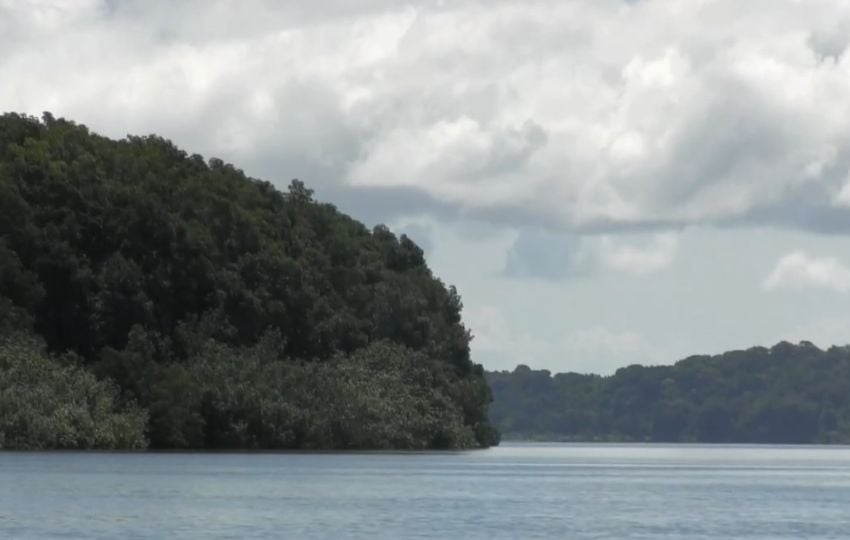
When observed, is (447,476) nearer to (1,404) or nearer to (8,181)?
(1,404)

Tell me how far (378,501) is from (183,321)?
226ft

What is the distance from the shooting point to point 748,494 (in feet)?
311

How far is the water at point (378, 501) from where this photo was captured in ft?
210

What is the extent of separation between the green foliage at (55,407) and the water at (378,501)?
15.7 feet

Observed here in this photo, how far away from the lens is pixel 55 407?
121 metres

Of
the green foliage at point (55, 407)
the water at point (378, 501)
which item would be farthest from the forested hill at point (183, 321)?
the water at point (378, 501)

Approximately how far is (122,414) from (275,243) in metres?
38.0

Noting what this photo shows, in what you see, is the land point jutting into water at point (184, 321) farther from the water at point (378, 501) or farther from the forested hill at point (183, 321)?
the water at point (378, 501)

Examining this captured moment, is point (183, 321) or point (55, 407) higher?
point (183, 321)

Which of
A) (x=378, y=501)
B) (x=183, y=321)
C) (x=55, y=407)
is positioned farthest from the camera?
(x=183, y=321)

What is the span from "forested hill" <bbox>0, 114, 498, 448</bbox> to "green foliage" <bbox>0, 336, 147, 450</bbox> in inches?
5.4

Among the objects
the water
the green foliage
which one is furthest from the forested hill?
the water

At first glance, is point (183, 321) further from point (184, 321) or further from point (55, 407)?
point (55, 407)

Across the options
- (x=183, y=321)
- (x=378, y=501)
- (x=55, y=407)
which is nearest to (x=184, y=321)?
(x=183, y=321)
